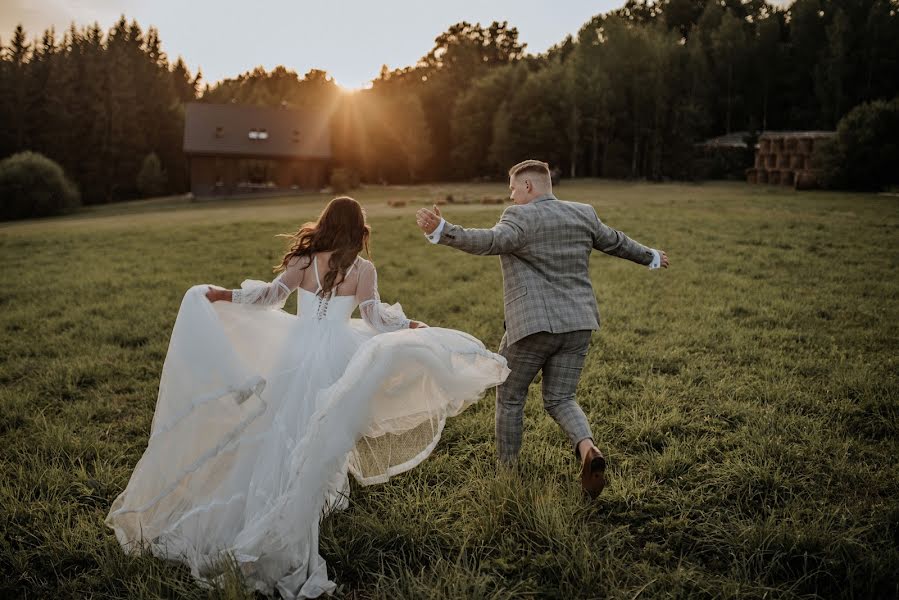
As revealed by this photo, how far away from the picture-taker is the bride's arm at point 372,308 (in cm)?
418

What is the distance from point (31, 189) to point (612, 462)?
47152mm

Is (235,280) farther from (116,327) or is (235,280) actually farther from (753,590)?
(753,590)

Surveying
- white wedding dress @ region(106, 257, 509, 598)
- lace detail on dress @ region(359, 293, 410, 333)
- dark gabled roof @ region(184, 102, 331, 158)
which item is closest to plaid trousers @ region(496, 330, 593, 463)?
white wedding dress @ region(106, 257, 509, 598)

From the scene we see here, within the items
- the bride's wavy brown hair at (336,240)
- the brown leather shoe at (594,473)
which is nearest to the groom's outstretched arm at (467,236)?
the bride's wavy brown hair at (336,240)

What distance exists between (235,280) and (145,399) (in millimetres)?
6720

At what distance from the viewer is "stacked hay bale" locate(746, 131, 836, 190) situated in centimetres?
3159

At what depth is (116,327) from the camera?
873 cm

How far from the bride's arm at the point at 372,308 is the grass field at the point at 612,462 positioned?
1181 mm

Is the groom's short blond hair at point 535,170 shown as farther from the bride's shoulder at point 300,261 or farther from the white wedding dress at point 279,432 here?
the bride's shoulder at point 300,261

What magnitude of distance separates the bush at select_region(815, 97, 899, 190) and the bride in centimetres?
3326

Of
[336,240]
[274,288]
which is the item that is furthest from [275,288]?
[336,240]

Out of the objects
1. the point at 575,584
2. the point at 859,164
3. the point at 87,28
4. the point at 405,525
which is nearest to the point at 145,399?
the point at 405,525

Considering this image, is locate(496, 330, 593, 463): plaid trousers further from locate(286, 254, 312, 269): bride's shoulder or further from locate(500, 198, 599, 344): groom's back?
locate(286, 254, 312, 269): bride's shoulder

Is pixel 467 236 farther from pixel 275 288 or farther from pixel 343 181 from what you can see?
pixel 343 181
